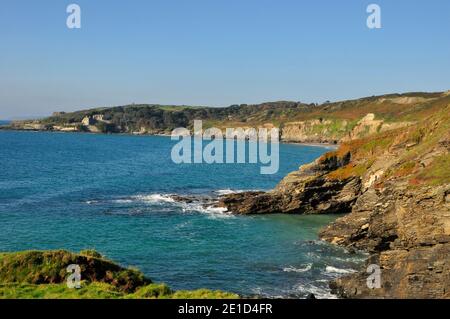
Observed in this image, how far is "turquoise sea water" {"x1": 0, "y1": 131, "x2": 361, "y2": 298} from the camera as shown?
Result: 41.0m

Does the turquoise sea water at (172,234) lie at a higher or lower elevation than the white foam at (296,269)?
higher

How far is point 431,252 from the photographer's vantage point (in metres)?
35.0

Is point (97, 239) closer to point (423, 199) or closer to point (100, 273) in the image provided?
point (100, 273)

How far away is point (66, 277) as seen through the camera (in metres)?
27.6

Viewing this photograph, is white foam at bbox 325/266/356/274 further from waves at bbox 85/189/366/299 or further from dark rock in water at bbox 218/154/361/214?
dark rock in water at bbox 218/154/361/214

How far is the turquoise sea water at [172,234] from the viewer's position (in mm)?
41000

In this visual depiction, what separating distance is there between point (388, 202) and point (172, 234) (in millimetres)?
23527

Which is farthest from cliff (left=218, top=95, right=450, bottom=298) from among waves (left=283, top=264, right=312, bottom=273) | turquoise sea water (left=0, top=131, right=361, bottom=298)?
waves (left=283, top=264, right=312, bottom=273)

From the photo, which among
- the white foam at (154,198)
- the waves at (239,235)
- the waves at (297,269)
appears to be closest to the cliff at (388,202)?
the waves at (239,235)

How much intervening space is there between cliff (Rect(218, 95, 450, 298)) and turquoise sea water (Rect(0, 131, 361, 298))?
125 inches

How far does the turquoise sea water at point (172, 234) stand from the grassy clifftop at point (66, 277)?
10261 mm

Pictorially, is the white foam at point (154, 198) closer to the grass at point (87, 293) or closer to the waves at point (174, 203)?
the waves at point (174, 203)
